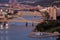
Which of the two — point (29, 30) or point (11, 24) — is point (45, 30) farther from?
point (11, 24)

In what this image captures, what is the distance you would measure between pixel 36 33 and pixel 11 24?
1987 mm

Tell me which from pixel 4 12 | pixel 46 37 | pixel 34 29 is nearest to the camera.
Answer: pixel 46 37

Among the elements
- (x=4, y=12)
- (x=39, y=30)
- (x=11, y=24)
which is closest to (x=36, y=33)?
(x=39, y=30)

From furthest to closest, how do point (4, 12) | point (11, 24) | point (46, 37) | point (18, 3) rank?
point (18, 3) < point (4, 12) < point (11, 24) < point (46, 37)

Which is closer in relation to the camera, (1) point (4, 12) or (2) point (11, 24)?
(2) point (11, 24)

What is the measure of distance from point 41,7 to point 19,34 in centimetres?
344

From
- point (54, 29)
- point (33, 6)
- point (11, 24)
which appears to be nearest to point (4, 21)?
point (11, 24)

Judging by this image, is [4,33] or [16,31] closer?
[4,33]

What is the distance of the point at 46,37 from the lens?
1053cm

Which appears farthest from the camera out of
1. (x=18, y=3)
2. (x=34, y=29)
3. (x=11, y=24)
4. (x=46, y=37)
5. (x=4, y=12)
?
(x=18, y=3)

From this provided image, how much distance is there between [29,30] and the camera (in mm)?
11492

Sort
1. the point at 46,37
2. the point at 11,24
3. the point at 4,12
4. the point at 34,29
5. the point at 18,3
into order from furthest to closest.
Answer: the point at 18,3
the point at 4,12
the point at 11,24
the point at 34,29
the point at 46,37

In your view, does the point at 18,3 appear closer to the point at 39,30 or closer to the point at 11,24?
the point at 11,24

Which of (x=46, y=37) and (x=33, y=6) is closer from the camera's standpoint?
(x=46, y=37)
